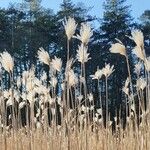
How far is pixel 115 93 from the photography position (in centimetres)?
3744

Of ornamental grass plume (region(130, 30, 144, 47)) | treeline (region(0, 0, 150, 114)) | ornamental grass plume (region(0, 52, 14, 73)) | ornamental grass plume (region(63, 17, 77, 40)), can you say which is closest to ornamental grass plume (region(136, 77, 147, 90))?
ornamental grass plume (region(130, 30, 144, 47))

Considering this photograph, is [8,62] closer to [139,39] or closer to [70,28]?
[70,28]

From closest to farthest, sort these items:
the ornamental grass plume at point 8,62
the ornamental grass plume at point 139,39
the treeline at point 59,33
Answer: the ornamental grass plume at point 139,39, the ornamental grass plume at point 8,62, the treeline at point 59,33

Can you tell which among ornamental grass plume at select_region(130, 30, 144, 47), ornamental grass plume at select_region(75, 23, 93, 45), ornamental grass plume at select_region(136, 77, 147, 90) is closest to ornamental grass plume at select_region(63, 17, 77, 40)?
ornamental grass plume at select_region(75, 23, 93, 45)

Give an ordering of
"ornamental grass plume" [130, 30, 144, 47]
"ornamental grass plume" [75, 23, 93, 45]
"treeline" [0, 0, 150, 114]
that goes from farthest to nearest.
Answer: "treeline" [0, 0, 150, 114] < "ornamental grass plume" [75, 23, 93, 45] < "ornamental grass plume" [130, 30, 144, 47]

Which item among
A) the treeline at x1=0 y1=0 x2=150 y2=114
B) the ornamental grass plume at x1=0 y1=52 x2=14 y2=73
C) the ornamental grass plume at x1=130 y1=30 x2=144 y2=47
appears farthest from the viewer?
the treeline at x1=0 y1=0 x2=150 y2=114

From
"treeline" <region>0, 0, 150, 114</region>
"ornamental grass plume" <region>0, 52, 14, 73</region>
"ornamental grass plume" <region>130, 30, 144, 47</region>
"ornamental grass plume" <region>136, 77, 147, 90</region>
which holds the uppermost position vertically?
"treeline" <region>0, 0, 150, 114</region>

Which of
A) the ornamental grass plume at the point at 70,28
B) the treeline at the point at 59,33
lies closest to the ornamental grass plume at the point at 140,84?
the ornamental grass plume at the point at 70,28

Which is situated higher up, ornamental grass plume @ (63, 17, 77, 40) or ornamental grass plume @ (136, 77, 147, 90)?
ornamental grass plume @ (63, 17, 77, 40)

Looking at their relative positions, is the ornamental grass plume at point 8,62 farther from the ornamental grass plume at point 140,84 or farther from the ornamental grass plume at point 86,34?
the ornamental grass plume at point 140,84

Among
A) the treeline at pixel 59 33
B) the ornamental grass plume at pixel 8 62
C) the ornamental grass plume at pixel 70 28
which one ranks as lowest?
the ornamental grass plume at pixel 8 62

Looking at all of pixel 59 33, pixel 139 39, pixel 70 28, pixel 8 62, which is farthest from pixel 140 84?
pixel 59 33

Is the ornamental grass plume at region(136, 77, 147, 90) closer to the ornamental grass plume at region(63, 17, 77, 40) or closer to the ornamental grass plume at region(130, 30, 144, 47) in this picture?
the ornamental grass plume at region(130, 30, 144, 47)

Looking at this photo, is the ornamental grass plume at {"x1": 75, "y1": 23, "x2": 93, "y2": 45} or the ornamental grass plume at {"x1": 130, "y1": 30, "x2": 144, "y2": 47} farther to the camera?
the ornamental grass plume at {"x1": 75, "y1": 23, "x2": 93, "y2": 45}
